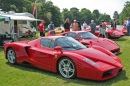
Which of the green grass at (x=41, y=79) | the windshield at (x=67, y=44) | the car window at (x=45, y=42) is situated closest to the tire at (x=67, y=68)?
the green grass at (x=41, y=79)

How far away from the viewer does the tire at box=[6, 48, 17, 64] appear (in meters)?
8.35

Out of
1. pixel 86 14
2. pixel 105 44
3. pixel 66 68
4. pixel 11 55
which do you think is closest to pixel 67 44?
pixel 66 68

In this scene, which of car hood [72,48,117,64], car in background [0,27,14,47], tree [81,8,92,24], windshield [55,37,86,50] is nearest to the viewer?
car hood [72,48,117,64]

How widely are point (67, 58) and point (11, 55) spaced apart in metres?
2.88

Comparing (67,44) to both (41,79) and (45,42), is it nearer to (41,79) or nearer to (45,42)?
(45,42)

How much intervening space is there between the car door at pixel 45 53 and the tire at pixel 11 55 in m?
1.21

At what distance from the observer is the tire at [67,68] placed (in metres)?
6.35

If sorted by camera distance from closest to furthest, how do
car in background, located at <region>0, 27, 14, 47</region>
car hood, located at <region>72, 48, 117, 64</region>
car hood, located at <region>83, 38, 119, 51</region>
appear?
car hood, located at <region>72, 48, 117, 64</region>
car hood, located at <region>83, 38, 119, 51</region>
car in background, located at <region>0, 27, 14, 47</region>

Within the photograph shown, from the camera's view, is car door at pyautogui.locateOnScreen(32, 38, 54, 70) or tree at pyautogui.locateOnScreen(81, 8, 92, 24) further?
tree at pyautogui.locateOnScreen(81, 8, 92, 24)

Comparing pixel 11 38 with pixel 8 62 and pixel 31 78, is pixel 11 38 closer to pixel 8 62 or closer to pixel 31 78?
pixel 8 62

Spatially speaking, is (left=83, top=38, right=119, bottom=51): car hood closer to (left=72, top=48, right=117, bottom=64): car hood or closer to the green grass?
the green grass

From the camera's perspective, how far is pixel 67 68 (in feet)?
21.3

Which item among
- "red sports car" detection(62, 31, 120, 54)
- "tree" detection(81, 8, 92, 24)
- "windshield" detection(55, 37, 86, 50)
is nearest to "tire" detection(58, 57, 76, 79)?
"windshield" detection(55, 37, 86, 50)

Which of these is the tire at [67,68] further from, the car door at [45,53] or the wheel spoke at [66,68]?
the car door at [45,53]
